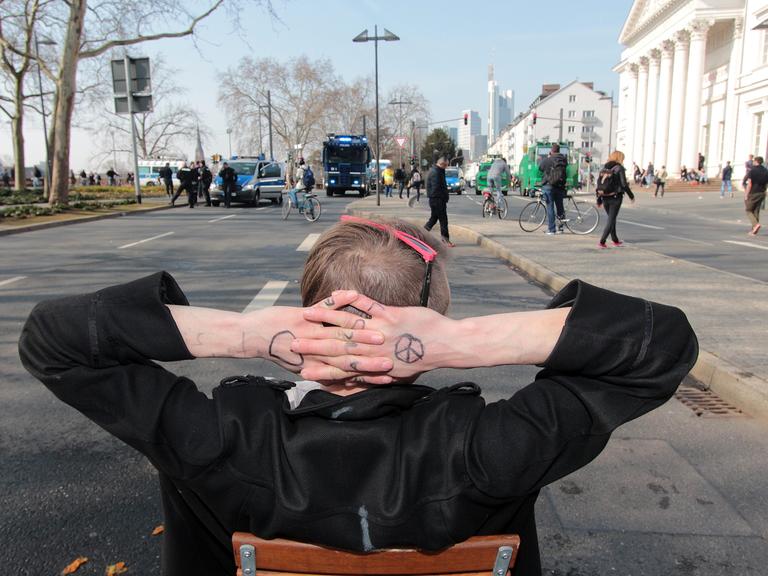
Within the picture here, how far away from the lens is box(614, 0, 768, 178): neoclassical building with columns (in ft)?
132

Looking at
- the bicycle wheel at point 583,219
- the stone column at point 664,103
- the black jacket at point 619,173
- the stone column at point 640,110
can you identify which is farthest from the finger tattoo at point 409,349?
the stone column at point 640,110

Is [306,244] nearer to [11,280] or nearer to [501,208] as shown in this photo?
[11,280]

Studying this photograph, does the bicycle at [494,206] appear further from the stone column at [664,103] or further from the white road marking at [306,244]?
the stone column at [664,103]

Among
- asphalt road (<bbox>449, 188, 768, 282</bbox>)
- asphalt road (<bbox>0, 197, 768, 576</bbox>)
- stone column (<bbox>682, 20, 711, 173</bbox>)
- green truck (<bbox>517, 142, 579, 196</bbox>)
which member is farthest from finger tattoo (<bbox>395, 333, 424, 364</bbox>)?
stone column (<bbox>682, 20, 711, 173</bbox>)

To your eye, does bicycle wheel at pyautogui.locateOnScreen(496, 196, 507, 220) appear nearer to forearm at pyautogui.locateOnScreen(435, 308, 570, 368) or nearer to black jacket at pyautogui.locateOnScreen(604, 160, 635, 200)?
black jacket at pyautogui.locateOnScreen(604, 160, 635, 200)

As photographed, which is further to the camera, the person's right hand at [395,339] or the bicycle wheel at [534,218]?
the bicycle wheel at [534,218]

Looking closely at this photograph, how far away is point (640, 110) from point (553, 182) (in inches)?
2085

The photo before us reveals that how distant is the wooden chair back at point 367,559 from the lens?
1112 millimetres

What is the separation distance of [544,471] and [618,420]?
165 mm

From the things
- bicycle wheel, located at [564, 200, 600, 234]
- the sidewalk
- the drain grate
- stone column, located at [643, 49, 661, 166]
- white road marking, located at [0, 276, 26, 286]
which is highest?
stone column, located at [643, 49, 661, 166]

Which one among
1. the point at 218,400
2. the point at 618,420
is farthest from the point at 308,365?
the point at 618,420

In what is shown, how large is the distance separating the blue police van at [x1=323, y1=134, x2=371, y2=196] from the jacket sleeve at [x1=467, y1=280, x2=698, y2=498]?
125ft

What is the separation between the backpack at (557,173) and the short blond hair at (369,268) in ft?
43.1

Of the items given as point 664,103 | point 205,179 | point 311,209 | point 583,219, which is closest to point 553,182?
point 583,219
